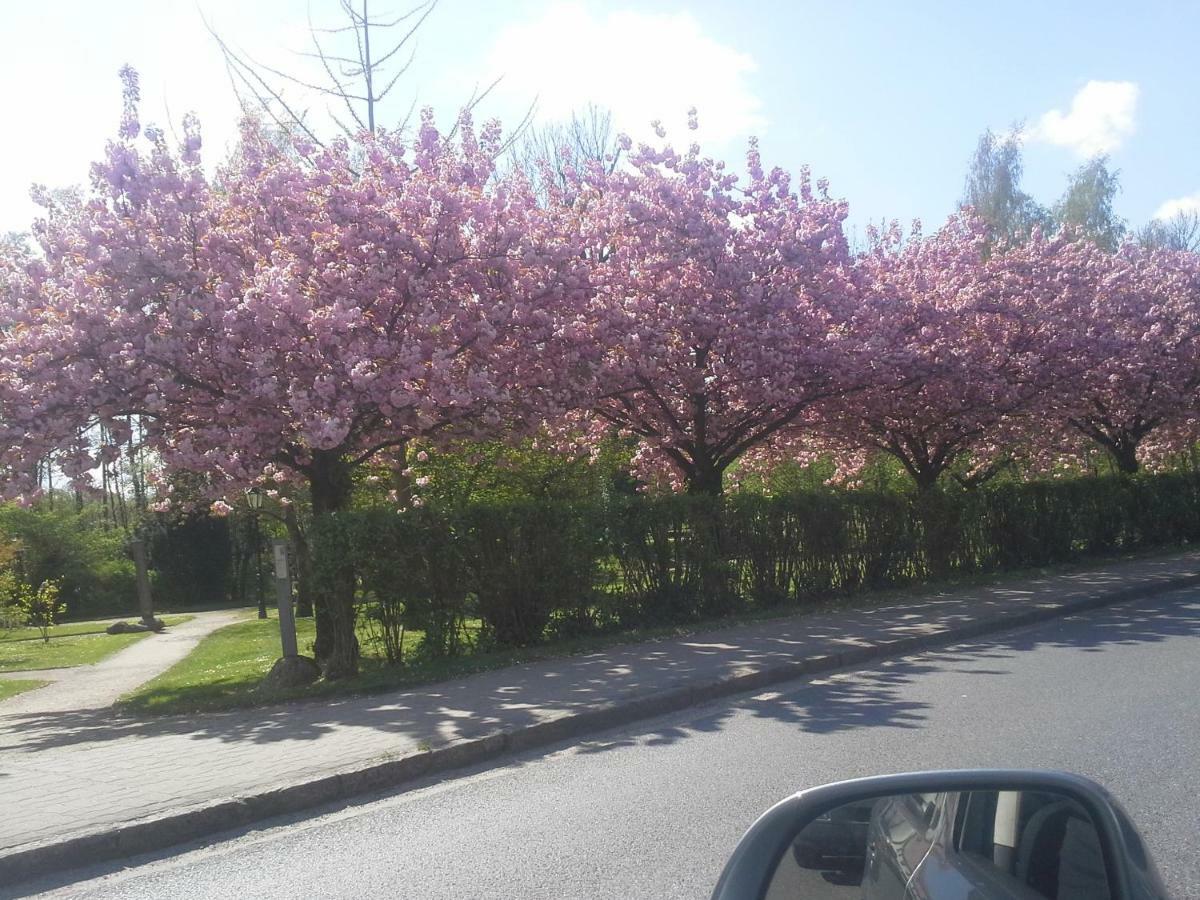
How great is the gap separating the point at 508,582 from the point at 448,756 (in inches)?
216

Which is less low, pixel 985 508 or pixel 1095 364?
pixel 1095 364

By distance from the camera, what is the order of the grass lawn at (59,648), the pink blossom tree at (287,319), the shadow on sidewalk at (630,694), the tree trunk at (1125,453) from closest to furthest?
the shadow on sidewalk at (630,694) → the pink blossom tree at (287,319) → the grass lawn at (59,648) → the tree trunk at (1125,453)

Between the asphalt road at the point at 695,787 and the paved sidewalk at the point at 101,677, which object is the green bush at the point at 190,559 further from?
the asphalt road at the point at 695,787

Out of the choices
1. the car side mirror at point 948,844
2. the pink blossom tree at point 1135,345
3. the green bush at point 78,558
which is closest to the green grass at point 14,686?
the car side mirror at point 948,844

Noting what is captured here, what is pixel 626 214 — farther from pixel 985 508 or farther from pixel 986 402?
pixel 985 508

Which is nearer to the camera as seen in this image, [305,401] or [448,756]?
[448,756]

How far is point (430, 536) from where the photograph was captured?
12484 millimetres

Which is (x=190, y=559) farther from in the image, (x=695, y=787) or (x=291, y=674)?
(x=695, y=787)

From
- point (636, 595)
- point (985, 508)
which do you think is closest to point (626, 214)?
point (636, 595)

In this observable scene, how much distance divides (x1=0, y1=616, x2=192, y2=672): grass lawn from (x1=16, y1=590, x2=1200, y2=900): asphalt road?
16.1 m

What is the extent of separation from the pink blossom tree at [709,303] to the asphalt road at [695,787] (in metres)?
7.13

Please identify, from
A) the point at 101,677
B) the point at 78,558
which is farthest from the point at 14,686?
the point at 78,558

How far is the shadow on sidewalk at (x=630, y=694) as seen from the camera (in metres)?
8.59

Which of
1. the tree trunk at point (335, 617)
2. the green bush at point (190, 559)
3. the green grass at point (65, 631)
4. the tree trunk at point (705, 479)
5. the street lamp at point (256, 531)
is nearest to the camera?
the tree trunk at point (335, 617)
